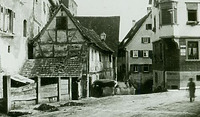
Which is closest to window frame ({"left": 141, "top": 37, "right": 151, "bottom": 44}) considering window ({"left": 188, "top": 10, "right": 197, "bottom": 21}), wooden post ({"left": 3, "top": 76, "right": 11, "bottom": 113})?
window ({"left": 188, "top": 10, "right": 197, "bottom": 21})

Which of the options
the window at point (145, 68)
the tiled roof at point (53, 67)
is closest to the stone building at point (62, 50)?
the tiled roof at point (53, 67)

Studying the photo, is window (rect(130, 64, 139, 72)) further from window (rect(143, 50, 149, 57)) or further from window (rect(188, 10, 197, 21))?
window (rect(188, 10, 197, 21))

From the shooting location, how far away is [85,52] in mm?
23156

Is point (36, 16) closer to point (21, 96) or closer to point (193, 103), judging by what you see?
point (21, 96)

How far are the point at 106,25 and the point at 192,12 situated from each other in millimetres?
19059

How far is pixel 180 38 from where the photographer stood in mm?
25312

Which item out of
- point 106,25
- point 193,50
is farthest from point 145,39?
point 193,50

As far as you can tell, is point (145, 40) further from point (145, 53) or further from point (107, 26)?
point (107, 26)

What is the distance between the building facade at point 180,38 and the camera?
25.2 m

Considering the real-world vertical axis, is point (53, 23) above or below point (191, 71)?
above

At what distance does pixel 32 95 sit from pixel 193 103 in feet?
32.7

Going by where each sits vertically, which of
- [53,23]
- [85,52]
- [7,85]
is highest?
[53,23]

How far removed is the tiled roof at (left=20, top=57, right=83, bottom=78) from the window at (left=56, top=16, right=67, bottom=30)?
267cm

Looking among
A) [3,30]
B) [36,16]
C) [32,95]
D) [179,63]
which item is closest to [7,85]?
[32,95]
